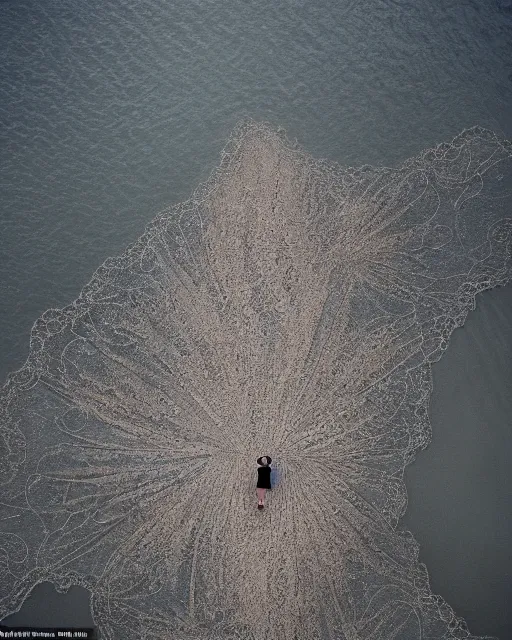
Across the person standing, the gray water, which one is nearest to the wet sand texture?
the person standing

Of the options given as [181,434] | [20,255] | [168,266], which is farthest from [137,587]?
[20,255]

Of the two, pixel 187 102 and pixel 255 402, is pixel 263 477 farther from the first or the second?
pixel 187 102

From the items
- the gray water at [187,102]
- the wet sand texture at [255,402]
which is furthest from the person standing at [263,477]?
the gray water at [187,102]

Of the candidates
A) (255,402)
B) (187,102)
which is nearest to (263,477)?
(255,402)

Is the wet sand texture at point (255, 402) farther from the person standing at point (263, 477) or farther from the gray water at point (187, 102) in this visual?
the gray water at point (187, 102)

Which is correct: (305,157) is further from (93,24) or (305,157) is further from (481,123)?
(93,24)
